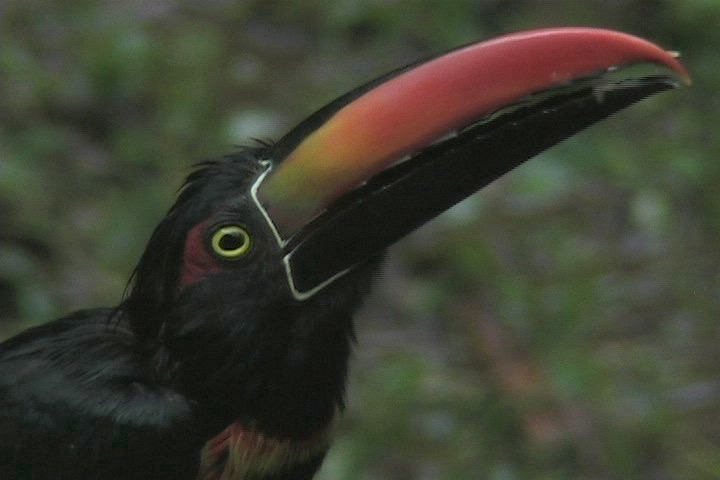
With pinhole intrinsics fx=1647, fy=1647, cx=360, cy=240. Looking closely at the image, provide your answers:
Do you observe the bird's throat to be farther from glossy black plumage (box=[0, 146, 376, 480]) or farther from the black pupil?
the black pupil

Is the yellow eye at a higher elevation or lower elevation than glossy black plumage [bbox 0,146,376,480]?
higher

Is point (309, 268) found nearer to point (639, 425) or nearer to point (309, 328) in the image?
point (309, 328)

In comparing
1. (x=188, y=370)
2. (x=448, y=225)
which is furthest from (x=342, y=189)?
(x=448, y=225)

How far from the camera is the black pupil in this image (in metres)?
2.87

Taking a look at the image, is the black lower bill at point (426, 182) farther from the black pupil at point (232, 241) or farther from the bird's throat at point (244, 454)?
the bird's throat at point (244, 454)

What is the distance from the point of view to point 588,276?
474 cm

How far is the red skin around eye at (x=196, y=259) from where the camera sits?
288 cm

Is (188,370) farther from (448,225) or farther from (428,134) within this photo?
(448,225)

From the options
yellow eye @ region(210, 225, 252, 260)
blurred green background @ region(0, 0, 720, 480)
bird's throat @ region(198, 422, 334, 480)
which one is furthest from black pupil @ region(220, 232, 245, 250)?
blurred green background @ region(0, 0, 720, 480)

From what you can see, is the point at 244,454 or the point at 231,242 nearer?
the point at 231,242

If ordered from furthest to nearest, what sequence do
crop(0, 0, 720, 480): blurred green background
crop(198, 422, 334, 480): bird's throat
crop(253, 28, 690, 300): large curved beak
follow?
1. crop(0, 0, 720, 480): blurred green background
2. crop(198, 422, 334, 480): bird's throat
3. crop(253, 28, 690, 300): large curved beak

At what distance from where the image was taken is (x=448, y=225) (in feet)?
15.7

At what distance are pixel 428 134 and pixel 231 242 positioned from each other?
39cm

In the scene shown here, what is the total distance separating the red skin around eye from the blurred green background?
138cm
